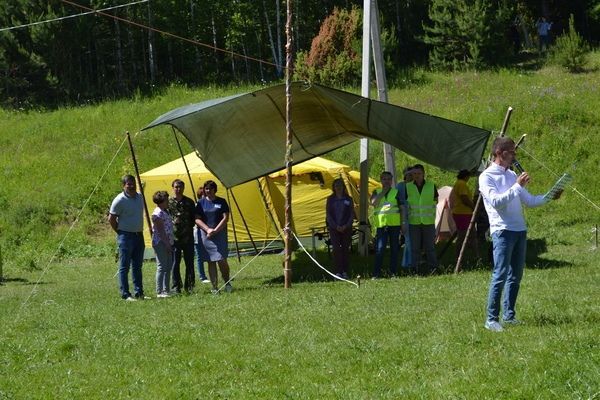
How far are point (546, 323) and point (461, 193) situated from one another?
23.1ft

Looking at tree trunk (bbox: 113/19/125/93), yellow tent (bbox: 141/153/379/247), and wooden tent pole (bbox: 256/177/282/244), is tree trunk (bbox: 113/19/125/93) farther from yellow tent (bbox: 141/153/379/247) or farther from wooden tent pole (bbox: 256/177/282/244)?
wooden tent pole (bbox: 256/177/282/244)

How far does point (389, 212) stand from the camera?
14125mm

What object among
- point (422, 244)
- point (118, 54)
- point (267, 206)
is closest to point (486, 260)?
point (422, 244)

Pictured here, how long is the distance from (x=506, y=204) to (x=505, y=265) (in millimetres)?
510

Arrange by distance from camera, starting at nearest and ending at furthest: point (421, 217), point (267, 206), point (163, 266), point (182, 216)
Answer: point (163, 266), point (182, 216), point (421, 217), point (267, 206)

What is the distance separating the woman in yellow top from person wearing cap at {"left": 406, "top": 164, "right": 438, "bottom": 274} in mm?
937

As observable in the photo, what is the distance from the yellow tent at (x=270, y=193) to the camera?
64.8 feet

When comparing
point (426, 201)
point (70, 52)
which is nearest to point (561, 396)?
point (426, 201)

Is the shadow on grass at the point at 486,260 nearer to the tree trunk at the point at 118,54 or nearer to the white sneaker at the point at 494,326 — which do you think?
the white sneaker at the point at 494,326

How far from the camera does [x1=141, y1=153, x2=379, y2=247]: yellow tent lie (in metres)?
19.8

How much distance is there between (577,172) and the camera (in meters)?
23.6

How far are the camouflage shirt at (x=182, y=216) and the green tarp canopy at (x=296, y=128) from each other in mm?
1152

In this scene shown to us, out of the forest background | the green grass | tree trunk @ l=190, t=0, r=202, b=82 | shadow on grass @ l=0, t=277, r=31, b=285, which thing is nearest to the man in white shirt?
the green grass

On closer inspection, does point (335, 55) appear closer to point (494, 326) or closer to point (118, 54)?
point (118, 54)
